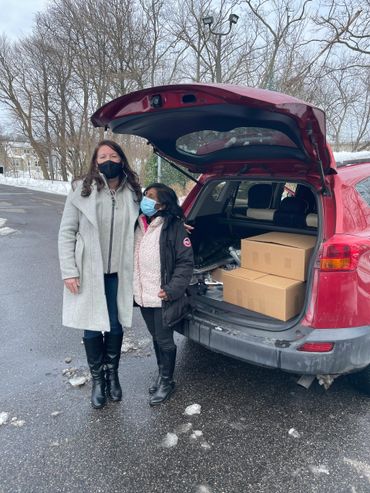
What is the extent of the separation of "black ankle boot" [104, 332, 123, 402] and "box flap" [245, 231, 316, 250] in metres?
1.35

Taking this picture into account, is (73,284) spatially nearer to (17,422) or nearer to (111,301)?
(111,301)

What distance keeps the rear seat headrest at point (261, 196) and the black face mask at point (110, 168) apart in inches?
71.5

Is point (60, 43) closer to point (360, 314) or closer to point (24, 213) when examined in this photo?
point (24, 213)

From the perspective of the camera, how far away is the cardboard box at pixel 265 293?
8.36 feet

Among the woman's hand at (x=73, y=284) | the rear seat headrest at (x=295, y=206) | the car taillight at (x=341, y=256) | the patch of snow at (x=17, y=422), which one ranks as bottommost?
the patch of snow at (x=17, y=422)

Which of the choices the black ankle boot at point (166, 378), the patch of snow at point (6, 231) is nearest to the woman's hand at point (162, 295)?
the black ankle boot at point (166, 378)

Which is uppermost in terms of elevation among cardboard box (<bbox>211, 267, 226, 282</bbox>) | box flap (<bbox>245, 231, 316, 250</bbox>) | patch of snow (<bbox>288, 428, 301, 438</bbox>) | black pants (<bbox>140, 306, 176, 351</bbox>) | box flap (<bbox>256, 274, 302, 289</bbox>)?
box flap (<bbox>245, 231, 316, 250</bbox>)

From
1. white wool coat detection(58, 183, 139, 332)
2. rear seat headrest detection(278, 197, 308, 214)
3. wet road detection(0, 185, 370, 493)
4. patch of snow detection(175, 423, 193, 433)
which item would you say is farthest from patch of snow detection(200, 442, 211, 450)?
rear seat headrest detection(278, 197, 308, 214)

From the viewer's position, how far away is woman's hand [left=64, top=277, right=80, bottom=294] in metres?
2.44

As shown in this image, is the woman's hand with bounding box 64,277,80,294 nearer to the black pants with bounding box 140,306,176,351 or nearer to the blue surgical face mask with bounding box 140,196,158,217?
the black pants with bounding box 140,306,176,351

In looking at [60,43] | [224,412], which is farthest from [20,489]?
[60,43]

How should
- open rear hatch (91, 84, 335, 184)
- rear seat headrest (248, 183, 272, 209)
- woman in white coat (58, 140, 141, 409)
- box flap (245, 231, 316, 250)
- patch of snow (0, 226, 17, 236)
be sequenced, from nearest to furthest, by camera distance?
1. open rear hatch (91, 84, 335, 184)
2. woman in white coat (58, 140, 141, 409)
3. box flap (245, 231, 316, 250)
4. rear seat headrest (248, 183, 272, 209)
5. patch of snow (0, 226, 17, 236)

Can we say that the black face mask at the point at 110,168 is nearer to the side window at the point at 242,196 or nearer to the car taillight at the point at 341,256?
the car taillight at the point at 341,256

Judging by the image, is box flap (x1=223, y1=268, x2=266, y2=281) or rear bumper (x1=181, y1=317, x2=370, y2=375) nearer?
rear bumper (x1=181, y1=317, x2=370, y2=375)
